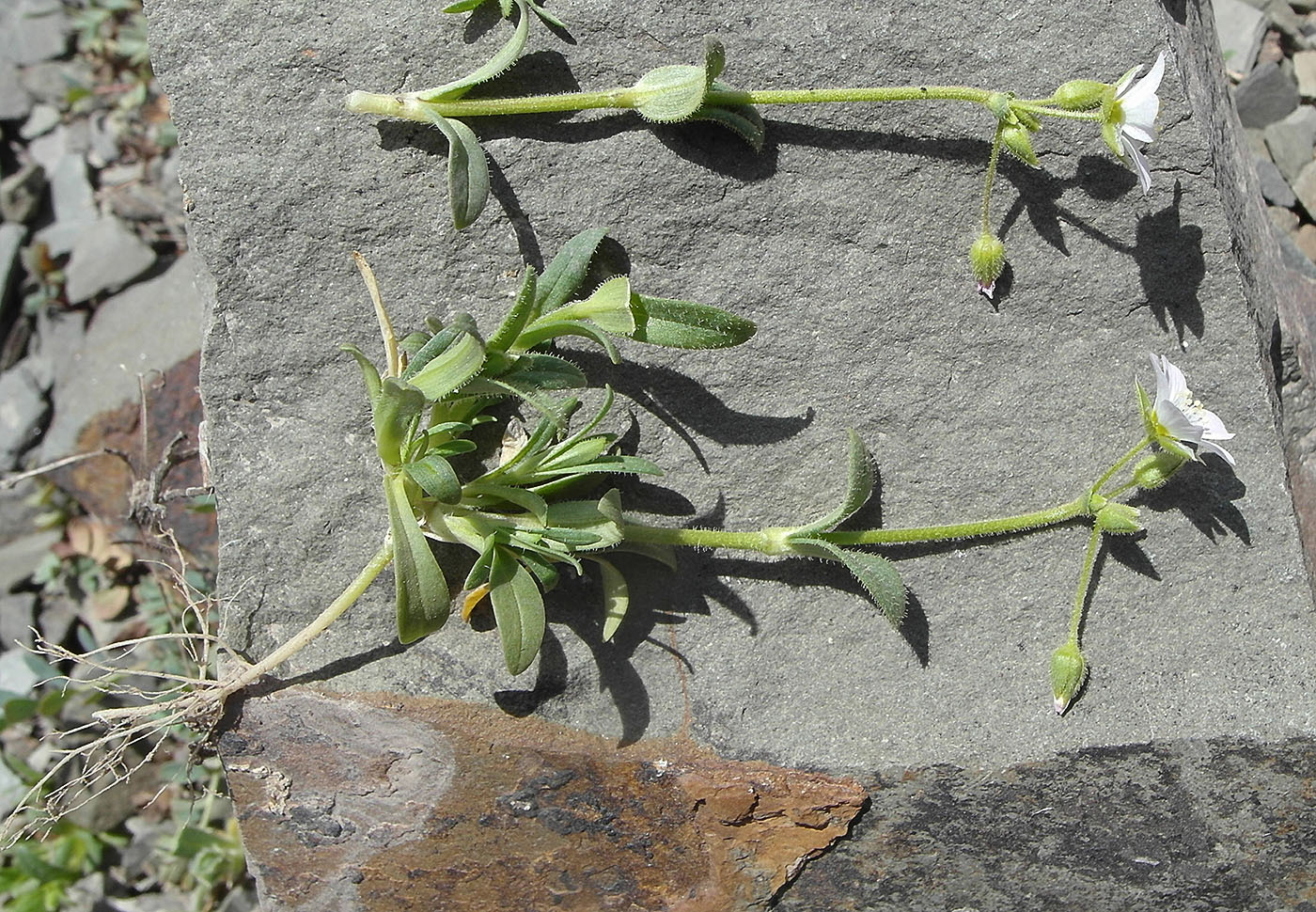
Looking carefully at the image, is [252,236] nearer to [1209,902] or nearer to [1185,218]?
[1185,218]

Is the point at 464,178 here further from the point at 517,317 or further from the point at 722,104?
the point at 722,104

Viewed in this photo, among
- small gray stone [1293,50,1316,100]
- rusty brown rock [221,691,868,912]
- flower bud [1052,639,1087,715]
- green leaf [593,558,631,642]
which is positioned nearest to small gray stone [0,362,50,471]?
rusty brown rock [221,691,868,912]

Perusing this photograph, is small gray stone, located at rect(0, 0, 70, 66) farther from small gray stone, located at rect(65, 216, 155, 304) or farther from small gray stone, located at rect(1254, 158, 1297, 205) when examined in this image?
small gray stone, located at rect(1254, 158, 1297, 205)

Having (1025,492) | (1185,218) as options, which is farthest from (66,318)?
(1185,218)

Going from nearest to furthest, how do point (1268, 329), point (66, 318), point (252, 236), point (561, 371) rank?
point (561, 371) < point (252, 236) < point (1268, 329) < point (66, 318)

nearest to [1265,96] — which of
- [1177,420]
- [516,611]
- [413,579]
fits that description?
[1177,420]

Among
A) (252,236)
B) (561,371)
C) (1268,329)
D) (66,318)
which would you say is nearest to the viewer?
(561,371)

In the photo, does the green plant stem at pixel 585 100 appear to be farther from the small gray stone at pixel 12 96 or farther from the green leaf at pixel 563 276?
the small gray stone at pixel 12 96
